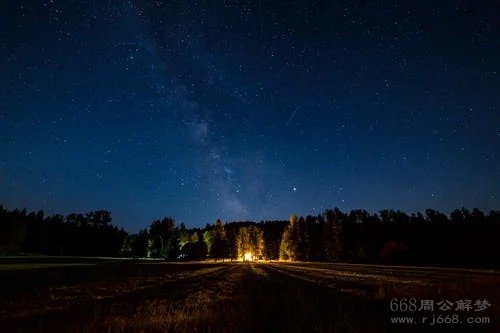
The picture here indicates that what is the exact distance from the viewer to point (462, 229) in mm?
95500

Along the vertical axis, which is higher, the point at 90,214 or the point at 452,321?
the point at 90,214

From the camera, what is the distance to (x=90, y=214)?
515 ft

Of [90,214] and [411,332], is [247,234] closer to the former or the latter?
[90,214]

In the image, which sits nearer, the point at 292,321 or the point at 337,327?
the point at 337,327

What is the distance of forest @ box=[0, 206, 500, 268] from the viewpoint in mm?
89688

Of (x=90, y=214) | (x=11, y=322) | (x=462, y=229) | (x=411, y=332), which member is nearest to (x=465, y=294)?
(x=411, y=332)

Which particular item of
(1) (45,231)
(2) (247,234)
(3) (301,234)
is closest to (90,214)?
(1) (45,231)

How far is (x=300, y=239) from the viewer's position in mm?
128250

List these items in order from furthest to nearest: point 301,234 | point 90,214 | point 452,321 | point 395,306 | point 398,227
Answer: point 90,214
point 301,234
point 398,227
point 395,306
point 452,321

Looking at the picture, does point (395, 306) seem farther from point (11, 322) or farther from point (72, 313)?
point (11, 322)

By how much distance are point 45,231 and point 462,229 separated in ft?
462

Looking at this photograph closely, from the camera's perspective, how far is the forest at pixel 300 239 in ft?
294

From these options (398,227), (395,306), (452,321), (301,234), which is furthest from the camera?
(301,234)

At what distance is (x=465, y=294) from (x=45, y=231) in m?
150
